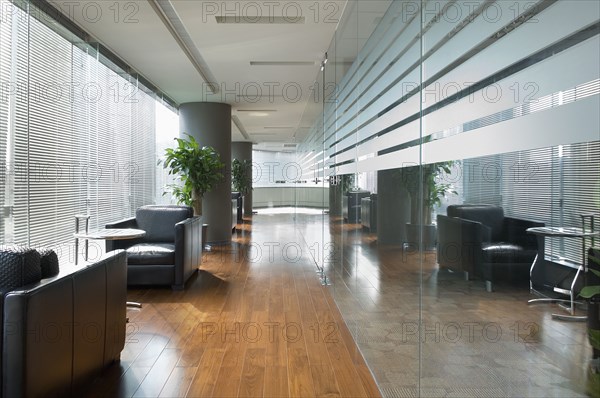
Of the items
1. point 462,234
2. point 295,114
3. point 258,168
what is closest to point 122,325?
point 462,234

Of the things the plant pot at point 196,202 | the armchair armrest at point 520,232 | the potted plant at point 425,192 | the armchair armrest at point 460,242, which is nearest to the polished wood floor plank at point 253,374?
the potted plant at point 425,192

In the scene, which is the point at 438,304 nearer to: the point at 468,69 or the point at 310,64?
the point at 468,69

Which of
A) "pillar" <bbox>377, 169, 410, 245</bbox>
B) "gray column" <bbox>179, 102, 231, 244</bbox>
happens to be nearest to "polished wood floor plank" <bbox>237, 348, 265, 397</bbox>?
"pillar" <bbox>377, 169, 410, 245</bbox>

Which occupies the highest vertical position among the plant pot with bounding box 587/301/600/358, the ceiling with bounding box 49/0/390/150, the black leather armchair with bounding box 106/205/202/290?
the ceiling with bounding box 49/0/390/150

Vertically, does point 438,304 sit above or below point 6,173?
below

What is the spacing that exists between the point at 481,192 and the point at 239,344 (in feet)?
8.26

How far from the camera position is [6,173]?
3.59 meters

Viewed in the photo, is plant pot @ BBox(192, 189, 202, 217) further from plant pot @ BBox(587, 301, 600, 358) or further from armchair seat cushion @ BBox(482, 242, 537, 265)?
plant pot @ BBox(587, 301, 600, 358)

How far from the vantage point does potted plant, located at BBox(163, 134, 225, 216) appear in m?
7.61

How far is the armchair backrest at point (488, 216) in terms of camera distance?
1117 millimetres

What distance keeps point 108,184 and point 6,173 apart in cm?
227

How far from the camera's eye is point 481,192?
1256 millimetres

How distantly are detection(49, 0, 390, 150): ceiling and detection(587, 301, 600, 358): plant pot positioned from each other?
2.03 metres

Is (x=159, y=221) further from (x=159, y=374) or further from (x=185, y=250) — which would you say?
(x=159, y=374)
